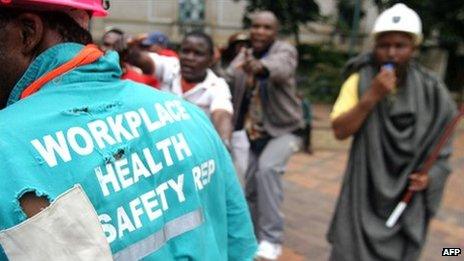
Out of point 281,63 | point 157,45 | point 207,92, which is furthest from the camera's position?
point 157,45

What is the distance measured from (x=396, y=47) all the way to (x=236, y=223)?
5.34ft

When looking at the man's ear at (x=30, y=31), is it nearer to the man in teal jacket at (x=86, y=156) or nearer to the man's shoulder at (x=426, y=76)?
the man in teal jacket at (x=86, y=156)

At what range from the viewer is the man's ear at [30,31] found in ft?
3.27

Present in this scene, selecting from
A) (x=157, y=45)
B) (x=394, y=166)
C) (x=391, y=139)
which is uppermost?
(x=157, y=45)

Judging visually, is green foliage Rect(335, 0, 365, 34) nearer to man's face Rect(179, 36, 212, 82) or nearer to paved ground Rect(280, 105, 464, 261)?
paved ground Rect(280, 105, 464, 261)

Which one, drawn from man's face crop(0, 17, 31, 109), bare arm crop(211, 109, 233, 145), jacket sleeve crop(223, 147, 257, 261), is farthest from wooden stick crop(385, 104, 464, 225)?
man's face crop(0, 17, 31, 109)

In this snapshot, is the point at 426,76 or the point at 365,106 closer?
the point at 365,106

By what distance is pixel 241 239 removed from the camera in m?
1.40

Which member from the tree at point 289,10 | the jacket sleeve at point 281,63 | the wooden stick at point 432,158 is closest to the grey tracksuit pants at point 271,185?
the jacket sleeve at point 281,63

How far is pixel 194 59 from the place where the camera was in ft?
10.5

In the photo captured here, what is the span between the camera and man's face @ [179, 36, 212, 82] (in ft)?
10.4

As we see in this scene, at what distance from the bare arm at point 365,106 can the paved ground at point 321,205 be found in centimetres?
137

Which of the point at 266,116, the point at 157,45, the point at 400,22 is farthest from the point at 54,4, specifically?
the point at 157,45

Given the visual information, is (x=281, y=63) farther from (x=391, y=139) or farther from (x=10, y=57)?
(x=10, y=57)
